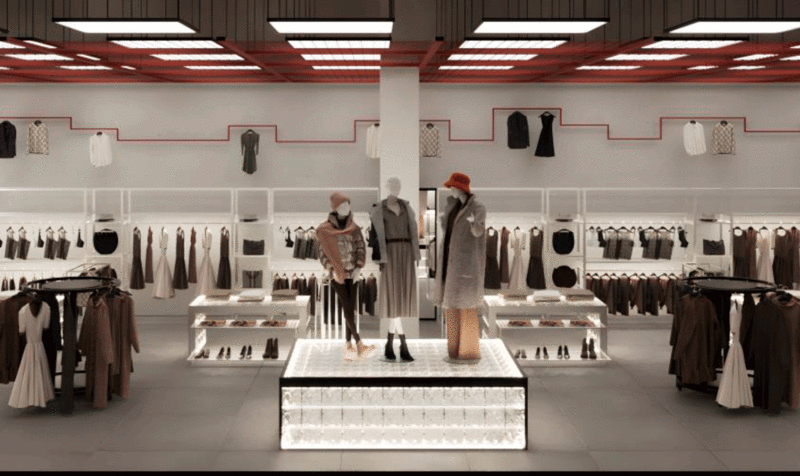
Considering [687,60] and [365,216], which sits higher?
[687,60]

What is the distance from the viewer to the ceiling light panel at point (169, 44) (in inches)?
316

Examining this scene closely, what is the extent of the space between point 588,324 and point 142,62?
6.35m

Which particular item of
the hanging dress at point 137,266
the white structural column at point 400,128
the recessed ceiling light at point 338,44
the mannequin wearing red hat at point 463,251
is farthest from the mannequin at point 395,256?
the hanging dress at point 137,266

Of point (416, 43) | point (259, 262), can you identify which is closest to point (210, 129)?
point (259, 262)

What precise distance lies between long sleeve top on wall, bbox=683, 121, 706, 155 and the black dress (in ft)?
6.88

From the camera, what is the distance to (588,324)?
10.1m

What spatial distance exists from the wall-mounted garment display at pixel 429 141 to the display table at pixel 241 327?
11.6 ft

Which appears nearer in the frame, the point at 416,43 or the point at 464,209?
the point at 464,209

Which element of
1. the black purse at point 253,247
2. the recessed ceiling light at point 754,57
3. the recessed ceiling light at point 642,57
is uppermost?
the recessed ceiling light at point 754,57

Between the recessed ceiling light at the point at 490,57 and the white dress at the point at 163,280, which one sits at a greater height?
the recessed ceiling light at the point at 490,57

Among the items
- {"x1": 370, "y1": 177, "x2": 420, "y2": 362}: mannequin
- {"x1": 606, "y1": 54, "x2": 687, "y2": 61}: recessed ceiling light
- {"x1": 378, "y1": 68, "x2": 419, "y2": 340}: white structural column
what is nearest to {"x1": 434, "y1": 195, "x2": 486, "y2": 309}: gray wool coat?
{"x1": 370, "y1": 177, "x2": 420, "y2": 362}: mannequin

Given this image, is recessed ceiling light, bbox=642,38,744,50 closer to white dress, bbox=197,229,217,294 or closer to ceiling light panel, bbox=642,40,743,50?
ceiling light panel, bbox=642,40,743,50

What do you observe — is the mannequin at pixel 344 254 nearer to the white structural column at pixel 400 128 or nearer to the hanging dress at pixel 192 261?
the white structural column at pixel 400 128

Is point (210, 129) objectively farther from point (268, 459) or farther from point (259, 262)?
point (268, 459)
